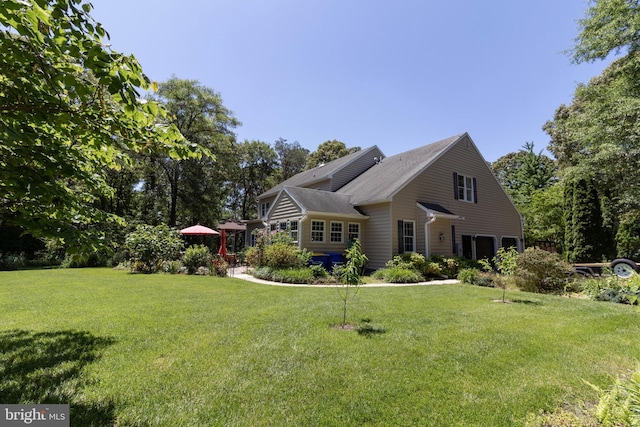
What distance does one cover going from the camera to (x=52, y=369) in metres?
3.44

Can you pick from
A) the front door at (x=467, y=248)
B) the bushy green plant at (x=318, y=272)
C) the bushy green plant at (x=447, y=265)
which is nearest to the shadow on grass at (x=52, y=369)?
the bushy green plant at (x=318, y=272)

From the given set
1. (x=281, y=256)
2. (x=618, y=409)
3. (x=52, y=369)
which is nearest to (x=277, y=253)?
(x=281, y=256)

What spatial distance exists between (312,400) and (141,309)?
5.12 meters

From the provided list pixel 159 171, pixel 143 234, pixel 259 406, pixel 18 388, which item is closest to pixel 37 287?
pixel 143 234

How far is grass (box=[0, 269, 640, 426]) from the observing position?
2771 millimetres

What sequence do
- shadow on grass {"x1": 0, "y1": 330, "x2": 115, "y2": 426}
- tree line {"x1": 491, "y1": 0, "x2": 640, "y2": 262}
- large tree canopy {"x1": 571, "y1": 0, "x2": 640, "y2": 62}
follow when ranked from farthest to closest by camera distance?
tree line {"x1": 491, "y1": 0, "x2": 640, "y2": 262}, large tree canopy {"x1": 571, "y1": 0, "x2": 640, "y2": 62}, shadow on grass {"x1": 0, "y1": 330, "x2": 115, "y2": 426}

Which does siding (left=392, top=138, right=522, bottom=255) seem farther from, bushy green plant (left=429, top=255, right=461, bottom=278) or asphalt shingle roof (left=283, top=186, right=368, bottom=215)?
asphalt shingle roof (left=283, top=186, right=368, bottom=215)

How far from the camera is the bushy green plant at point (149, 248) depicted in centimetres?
1448

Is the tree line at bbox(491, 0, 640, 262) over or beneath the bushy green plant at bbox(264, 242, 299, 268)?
over

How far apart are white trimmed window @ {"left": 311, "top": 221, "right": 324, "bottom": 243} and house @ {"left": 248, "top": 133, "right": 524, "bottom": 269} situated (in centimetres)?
5

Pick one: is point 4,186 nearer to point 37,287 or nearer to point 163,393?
point 163,393

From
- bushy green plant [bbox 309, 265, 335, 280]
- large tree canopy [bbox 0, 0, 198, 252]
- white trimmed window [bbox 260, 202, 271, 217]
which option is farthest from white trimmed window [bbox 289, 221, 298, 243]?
large tree canopy [bbox 0, 0, 198, 252]

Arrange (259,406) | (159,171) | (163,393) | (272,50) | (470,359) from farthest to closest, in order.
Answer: (159,171) → (272,50) → (470,359) → (163,393) → (259,406)

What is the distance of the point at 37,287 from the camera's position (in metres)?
9.22
